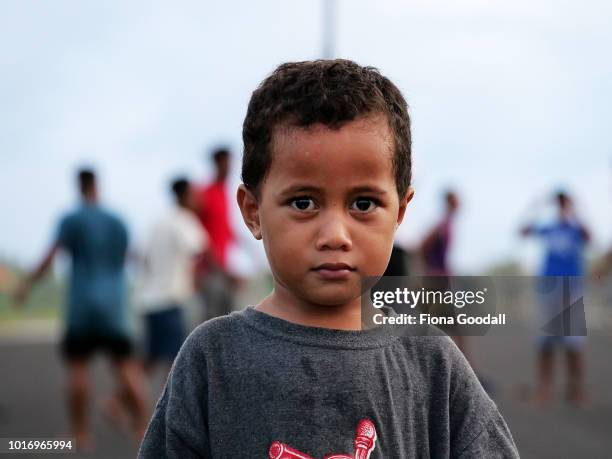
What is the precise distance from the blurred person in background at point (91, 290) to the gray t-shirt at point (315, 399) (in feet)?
14.8

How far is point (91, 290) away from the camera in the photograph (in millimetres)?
6152

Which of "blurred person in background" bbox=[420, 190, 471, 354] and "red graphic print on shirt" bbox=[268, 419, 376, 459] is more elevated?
"blurred person in background" bbox=[420, 190, 471, 354]

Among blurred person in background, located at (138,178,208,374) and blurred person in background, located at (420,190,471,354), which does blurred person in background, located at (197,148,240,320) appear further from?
blurred person in background, located at (420,190,471,354)

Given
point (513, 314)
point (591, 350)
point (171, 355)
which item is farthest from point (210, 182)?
point (591, 350)

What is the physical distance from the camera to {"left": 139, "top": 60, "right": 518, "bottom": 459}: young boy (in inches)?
65.7

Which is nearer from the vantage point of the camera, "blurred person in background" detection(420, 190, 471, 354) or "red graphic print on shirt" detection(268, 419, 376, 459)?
"red graphic print on shirt" detection(268, 419, 376, 459)

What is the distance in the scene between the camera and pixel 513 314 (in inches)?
82.5

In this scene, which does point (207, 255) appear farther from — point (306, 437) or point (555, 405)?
point (306, 437)

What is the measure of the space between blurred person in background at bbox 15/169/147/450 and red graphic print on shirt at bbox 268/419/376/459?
4.66 m

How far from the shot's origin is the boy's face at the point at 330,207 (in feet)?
5.44

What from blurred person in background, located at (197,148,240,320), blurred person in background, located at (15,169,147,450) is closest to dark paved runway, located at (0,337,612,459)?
blurred person in background, located at (15,169,147,450)

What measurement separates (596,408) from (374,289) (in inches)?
246

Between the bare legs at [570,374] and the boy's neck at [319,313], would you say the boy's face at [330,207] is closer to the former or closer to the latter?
the boy's neck at [319,313]
